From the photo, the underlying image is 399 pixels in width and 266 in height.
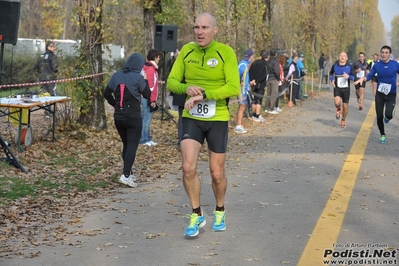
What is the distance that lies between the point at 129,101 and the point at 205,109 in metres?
3.87

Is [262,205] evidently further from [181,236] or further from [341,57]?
[341,57]

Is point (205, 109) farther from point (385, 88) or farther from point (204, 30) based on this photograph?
point (385, 88)

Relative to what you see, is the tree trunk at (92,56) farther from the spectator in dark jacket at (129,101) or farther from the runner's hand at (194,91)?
the runner's hand at (194,91)

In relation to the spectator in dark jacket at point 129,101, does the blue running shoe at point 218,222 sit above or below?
below

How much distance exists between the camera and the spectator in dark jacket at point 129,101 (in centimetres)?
1119

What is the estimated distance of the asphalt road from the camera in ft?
22.4

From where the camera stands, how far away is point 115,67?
43719 millimetres

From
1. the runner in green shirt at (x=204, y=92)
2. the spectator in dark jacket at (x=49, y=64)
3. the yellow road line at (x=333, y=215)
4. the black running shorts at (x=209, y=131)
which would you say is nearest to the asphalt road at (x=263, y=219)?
the yellow road line at (x=333, y=215)

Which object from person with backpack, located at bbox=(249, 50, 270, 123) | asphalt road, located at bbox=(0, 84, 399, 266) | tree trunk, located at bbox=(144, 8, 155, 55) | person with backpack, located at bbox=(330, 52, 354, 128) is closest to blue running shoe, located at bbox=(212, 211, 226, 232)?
asphalt road, located at bbox=(0, 84, 399, 266)

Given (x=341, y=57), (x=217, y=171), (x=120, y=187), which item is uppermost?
(x=341, y=57)

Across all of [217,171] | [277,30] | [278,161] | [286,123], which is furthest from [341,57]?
[277,30]

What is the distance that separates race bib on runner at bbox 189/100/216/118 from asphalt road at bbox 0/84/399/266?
1.18m

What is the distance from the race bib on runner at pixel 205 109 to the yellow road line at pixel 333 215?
153 centimetres

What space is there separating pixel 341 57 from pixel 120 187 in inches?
411
